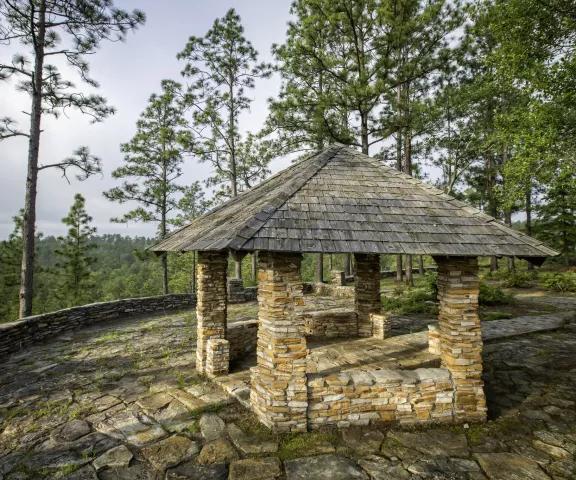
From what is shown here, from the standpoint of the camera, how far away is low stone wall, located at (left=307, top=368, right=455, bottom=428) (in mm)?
4539

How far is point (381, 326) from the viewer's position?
27.1ft

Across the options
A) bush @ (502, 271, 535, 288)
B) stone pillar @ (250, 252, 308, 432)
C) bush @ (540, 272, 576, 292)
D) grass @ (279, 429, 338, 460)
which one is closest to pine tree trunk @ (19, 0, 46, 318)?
stone pillar @ (250, 252, 308, 432)

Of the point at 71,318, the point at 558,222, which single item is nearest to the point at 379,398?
the point at 71,318

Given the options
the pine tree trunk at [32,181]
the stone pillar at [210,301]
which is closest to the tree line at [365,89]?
the pine tree trunk at [32,181]

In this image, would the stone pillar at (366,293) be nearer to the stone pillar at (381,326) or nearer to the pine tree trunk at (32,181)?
the stone pillar at (381,326)

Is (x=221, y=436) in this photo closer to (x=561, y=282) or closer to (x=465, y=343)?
(x=465, y=343)

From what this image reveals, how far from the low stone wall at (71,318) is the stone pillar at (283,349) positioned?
26.9ft

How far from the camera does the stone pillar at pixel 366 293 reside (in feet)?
27.8

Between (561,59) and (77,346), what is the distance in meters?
18.7

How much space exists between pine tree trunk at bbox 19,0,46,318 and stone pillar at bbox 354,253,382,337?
36.0 feet

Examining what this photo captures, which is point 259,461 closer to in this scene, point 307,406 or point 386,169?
point 307,406

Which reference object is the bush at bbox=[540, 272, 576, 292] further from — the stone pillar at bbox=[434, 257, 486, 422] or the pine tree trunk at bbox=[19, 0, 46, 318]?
the pine tree trunk at bbox=[19, 0, 46, 318]

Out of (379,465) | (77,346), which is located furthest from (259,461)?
(77,346)

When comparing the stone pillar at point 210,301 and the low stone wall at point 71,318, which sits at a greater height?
the stone pillar at point 210,301
